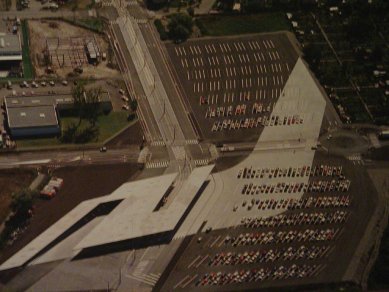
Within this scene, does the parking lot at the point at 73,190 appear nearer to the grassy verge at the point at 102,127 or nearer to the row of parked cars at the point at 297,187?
the grassy verge at the point at 102,127

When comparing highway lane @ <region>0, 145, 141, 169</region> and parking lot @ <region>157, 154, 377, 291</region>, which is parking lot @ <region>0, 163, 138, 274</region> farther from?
parking lot @ <region>157, 154, 377, 291</region>

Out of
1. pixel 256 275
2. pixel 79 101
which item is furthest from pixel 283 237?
pixel 79 101

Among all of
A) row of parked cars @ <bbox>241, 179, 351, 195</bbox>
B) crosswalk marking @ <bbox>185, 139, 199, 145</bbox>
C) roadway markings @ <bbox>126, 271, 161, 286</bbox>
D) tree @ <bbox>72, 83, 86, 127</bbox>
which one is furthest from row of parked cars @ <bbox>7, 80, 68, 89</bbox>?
roadway markings @ <bbox>126, 271, 161, 286</bbox>

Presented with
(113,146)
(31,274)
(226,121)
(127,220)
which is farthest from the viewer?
(226,121)

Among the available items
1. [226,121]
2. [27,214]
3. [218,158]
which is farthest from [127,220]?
[226,121]

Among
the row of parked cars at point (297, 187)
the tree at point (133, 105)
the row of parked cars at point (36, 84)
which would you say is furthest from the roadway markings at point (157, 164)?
the row of parked cars at point (36, 84)

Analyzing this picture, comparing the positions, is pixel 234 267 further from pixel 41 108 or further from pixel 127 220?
pixel 41 108
